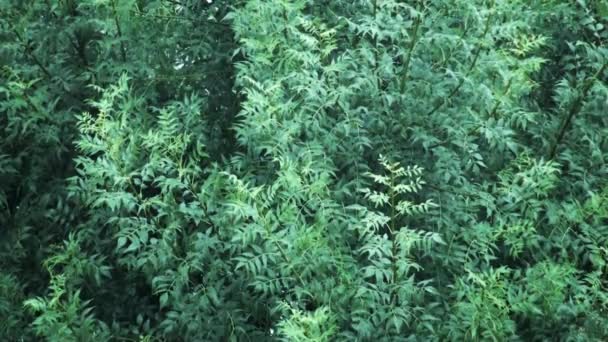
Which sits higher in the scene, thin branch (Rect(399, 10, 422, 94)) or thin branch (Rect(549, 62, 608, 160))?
thin branch (Rect(399, 10, 422, 94))

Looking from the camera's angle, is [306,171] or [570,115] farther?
[570,115]

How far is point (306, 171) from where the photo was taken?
14.1 ft

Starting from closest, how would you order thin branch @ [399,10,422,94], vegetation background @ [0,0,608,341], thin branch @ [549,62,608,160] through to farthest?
1. vegetation background @ [0,0,608,341]
2. thin branch @ [399,10,422,94]
3. thin branch @ [549,62,608,160]

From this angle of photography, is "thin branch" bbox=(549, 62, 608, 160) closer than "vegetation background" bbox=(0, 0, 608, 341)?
No

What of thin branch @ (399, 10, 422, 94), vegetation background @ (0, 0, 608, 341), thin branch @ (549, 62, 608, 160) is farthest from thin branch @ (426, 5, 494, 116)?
thin branch @ (549, 62, 608, 160)

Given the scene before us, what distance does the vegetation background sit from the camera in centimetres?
435

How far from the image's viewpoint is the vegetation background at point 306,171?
4348 mm

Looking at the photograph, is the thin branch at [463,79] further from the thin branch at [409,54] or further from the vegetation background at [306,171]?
the thin branch at [409,54]

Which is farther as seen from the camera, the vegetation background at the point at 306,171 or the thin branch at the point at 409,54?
the thin branch at the point at 409,54

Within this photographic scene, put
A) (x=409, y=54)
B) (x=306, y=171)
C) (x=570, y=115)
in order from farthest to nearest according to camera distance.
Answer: (x=570, y=115) → (x=409, y=54) → (x=306, y=171)

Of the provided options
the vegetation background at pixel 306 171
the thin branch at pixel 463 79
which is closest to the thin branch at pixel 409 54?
the vegetation background at pixel 306 171

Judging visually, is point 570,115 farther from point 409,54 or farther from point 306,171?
point 306,171

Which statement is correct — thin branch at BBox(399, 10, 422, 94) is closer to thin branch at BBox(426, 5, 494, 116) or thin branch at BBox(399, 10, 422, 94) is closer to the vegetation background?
the vegetation background

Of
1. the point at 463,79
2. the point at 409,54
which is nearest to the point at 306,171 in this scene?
the point at 409,54
